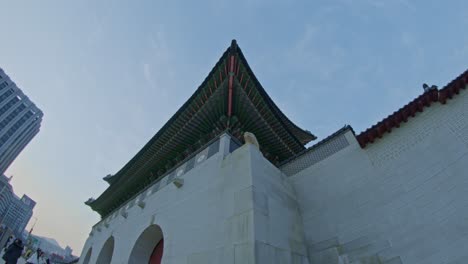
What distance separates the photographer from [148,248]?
27.2 feet

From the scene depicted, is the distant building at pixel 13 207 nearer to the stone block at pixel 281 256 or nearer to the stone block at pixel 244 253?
the stone block at pixel 244 253

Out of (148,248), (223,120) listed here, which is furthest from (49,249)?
(223,120)

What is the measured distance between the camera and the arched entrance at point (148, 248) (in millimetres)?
7883

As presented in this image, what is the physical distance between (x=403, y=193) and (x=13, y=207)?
326 ft

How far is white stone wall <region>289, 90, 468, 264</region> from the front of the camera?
14.7ft

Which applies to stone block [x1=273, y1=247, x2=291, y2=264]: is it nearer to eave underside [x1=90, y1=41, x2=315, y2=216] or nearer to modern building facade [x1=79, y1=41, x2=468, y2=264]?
modern building facade [x1=79, y1=41, x2=468, y2=264]

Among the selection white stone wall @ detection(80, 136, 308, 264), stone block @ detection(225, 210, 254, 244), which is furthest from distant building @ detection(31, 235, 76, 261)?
stone block @ detection(225, 210, 254, 244)

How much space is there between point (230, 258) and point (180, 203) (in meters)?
3.11

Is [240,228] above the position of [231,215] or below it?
A: below

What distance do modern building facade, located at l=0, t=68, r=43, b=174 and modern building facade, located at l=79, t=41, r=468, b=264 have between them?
70803 mm

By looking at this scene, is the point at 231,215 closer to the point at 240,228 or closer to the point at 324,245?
the point at 240,228

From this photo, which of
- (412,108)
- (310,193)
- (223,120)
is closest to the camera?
(412,108)

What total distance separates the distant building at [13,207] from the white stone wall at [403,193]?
79776 mm

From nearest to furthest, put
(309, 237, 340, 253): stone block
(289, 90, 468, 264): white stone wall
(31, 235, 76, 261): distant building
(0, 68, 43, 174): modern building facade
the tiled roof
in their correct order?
(289, 90, 468, 264): white stone wall → (309, 237, 340, 253): stone block → the tiled roof → (31, 235, 76, 261): distant building → (0, 68, 43, 174): modern building facade
